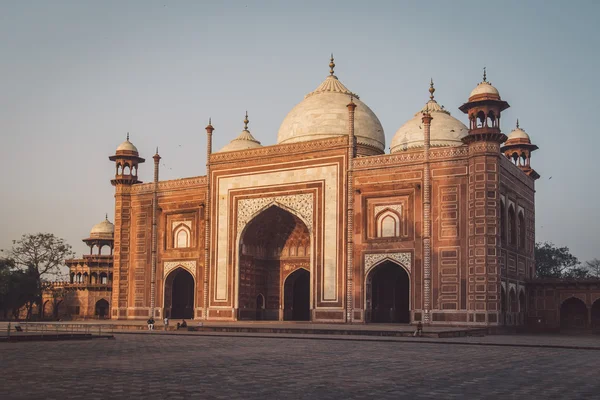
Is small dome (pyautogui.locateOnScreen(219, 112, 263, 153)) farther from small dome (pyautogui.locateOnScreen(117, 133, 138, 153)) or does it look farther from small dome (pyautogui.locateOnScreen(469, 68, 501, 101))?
small dome (pyautogui.locateOnScreen(469, 68, 501, 101))

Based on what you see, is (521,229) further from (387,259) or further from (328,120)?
(328,120)

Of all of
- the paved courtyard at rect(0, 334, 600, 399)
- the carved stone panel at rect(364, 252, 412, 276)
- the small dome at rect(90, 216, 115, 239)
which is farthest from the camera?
the small dome at rect(90, 216, 115, 239)

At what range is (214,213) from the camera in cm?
2850

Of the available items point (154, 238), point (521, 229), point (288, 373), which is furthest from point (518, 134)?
point (288, 373)

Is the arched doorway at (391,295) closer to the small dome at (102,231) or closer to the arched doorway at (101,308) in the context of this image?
the arched doorway at (101,308)

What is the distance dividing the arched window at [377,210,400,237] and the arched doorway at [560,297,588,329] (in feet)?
20.4

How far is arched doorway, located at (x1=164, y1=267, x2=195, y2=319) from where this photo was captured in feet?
98.3

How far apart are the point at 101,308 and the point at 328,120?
14.8 metres

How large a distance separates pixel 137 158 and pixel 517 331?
17209 millimetres

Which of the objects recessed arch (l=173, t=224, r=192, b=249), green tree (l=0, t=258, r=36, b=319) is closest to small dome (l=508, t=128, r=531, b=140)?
recessed arch (l=173, t=224, r=192, b=249)

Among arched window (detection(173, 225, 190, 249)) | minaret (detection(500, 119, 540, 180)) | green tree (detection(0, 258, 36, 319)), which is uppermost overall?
minaret (detection(500, 119, 540, 180))

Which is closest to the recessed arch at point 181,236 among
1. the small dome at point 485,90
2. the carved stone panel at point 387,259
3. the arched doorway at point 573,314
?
the carved stone panel at point 387,259

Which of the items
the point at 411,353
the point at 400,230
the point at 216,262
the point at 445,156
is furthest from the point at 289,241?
the point at 411,353

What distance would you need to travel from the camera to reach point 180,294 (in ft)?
102
